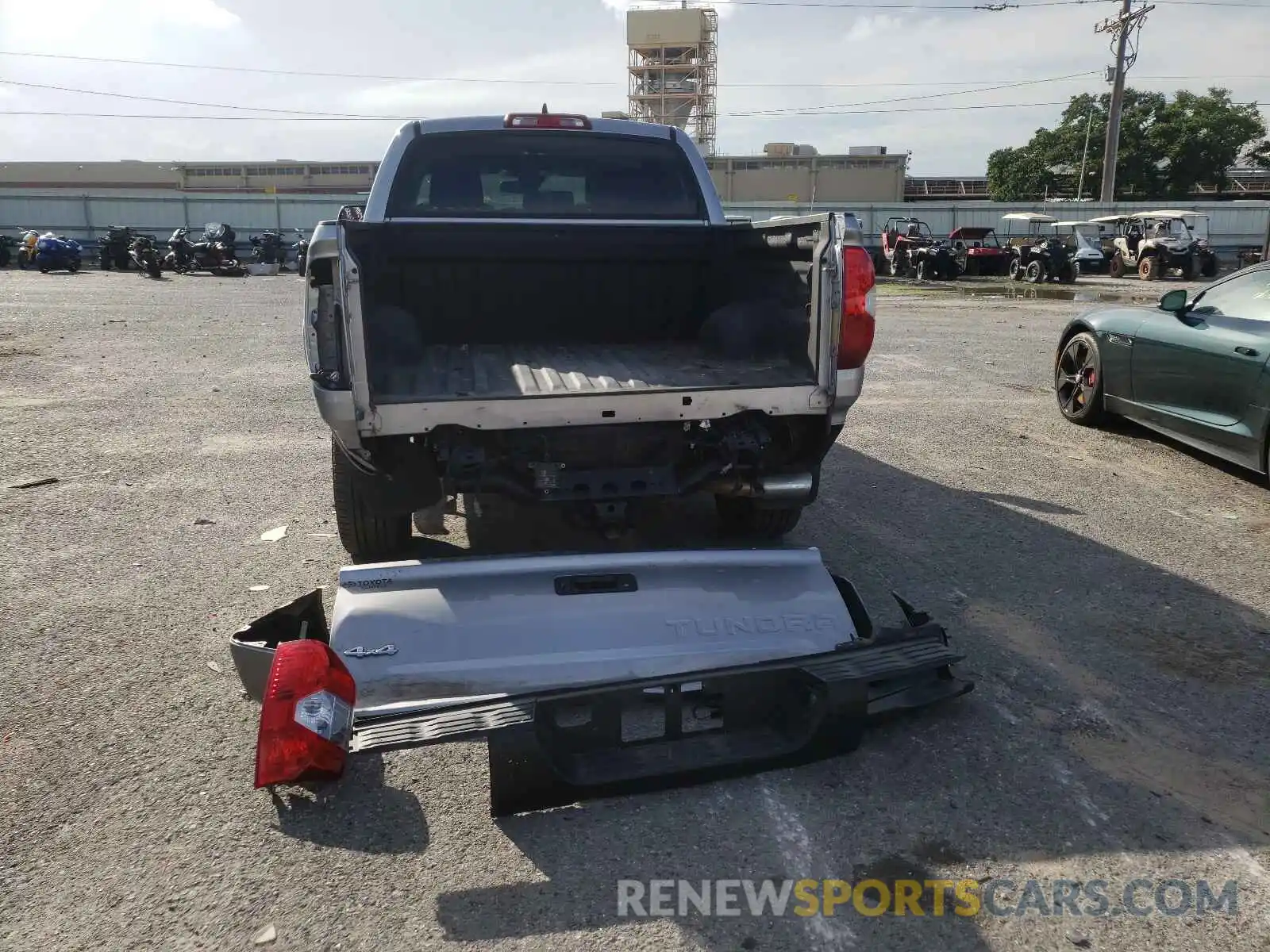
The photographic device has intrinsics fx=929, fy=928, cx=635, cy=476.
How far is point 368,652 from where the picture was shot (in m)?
3.12

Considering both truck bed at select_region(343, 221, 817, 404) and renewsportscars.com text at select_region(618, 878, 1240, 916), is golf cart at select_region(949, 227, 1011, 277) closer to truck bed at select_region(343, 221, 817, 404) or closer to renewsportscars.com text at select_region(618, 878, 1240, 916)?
truck bed at select_region(343, 221, 817, 404)

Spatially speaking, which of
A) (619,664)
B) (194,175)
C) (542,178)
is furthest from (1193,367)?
(194,175)

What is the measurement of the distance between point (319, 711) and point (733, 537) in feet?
8.45

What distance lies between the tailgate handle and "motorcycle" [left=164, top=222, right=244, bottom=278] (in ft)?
90.6

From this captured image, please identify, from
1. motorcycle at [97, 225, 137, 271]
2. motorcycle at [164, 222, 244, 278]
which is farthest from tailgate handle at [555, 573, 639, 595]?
motorcycle at [97, 225, 137, 271]

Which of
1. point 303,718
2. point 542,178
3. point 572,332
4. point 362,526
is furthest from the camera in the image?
point 542,178

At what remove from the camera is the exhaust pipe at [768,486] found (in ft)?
12.3

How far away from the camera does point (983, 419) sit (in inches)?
312

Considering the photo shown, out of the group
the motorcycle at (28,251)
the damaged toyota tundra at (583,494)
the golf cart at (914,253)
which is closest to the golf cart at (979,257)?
the golf cart at (914,253)

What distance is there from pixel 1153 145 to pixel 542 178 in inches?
2190

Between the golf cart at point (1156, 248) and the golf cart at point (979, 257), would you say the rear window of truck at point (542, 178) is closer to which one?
the golf cart at point (979, 257)

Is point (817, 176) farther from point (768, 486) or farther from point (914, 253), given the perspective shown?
point (768, 486)

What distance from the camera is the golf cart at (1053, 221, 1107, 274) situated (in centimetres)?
2733

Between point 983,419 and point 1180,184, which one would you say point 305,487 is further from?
point 1180,184
